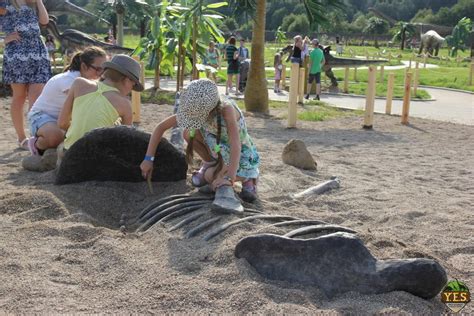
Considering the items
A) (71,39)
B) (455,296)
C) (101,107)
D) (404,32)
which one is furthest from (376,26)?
(455,296)

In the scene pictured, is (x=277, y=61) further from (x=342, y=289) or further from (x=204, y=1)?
(x=342, y=289)

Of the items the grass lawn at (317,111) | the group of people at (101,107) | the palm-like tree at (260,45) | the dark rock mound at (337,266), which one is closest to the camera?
the dark rock mound at (337,266)

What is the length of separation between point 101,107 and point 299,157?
89.8 inches

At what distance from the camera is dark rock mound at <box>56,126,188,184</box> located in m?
4.23

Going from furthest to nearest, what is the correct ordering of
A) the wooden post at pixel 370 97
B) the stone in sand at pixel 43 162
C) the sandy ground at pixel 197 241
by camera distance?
the wooden post at pixel 370 97
the stone in sand at pixel 43 162
the sandy ground at pixel 197 241

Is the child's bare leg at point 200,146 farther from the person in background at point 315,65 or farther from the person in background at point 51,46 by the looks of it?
the person in background at point 51,46

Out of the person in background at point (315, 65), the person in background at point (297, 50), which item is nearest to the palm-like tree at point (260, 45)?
the person in background at point (315, 65)

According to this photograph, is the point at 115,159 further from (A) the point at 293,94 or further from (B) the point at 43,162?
(A) the point at 293,94

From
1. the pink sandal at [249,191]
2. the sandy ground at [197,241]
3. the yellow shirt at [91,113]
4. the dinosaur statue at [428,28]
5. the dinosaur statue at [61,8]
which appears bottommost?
the sandy ground at [197,241]

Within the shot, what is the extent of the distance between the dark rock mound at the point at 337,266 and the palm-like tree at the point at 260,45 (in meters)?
8.29

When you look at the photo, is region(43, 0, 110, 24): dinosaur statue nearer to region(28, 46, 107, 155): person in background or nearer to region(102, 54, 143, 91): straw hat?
region(28, 46, 107, 155): person in background

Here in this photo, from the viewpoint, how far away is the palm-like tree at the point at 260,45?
35.7 ft

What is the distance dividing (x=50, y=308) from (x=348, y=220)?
2297 millimetres

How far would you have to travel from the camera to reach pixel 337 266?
9.33 ft
